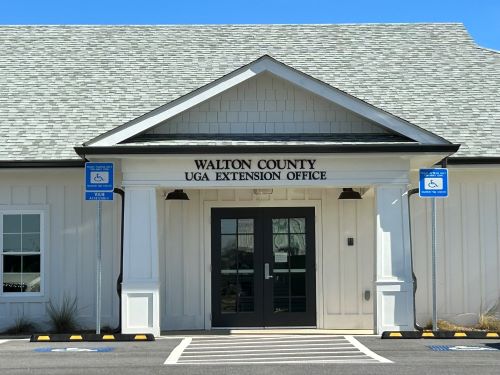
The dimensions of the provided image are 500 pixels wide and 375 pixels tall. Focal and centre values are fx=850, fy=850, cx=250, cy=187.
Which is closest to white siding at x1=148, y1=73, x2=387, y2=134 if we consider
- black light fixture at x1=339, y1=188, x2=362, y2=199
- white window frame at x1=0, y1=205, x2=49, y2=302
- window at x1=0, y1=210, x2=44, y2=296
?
black light fixture at x1=339, y1=188, x2=362, y2=199

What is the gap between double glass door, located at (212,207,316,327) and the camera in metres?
16.7

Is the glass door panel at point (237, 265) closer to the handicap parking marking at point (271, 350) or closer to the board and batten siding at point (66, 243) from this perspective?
the handicap parking marking at point (271, 350)

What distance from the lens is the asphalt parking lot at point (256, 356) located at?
10656mm

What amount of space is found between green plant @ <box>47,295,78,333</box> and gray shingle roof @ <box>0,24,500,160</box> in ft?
9.18

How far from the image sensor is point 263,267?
16750mm

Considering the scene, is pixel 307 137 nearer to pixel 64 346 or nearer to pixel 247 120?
pixel 247 120

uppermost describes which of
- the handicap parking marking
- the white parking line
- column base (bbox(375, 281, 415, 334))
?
column base (bbox(375, 281, 415, 334))

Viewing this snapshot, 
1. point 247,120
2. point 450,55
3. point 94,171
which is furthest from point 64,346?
point 450,55

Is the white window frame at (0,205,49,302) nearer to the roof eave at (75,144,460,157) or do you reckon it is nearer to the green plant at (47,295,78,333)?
the green plant at (47,295,78,333)

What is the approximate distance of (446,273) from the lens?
16500 mm

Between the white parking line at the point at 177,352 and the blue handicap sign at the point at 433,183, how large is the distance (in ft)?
15.3

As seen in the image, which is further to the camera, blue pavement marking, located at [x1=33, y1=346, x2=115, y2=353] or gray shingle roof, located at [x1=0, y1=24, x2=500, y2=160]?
gray shingle roof, located at [x1=0, y1=24, x2=500, y2=160]

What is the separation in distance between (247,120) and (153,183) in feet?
6.81

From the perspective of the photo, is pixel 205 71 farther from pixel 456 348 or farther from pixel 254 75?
pixel 456 348
